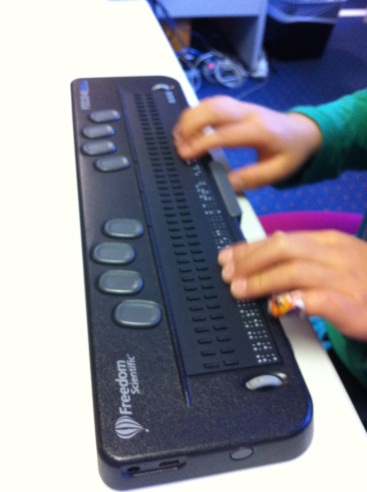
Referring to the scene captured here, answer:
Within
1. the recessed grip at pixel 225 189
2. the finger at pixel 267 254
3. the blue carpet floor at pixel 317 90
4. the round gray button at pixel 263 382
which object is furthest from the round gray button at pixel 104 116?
the blue carpet floor at pixel 317 90

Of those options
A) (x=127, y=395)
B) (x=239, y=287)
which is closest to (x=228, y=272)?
(x=239, y=287)

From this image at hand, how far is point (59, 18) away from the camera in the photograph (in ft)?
2.85

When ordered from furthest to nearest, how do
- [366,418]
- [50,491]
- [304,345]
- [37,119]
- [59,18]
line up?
[59,18] → [37,119] → [366,418] → [304,345] → [50,491]

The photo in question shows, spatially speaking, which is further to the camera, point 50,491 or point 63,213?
point 63,213

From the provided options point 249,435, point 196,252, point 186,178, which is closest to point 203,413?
point 249,435

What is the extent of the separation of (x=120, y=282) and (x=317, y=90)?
6.30 ft

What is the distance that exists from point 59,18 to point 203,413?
778 mm

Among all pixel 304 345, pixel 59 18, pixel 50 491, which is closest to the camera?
pixel 50 491

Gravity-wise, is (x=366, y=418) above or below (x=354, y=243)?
below

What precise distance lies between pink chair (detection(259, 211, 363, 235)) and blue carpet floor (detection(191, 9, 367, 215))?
721 mm

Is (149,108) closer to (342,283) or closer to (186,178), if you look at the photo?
(186,178)

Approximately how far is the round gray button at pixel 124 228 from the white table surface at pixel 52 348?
4 cm

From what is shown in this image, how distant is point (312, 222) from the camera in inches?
28.0

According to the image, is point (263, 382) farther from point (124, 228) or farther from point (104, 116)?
point (104, 116)
